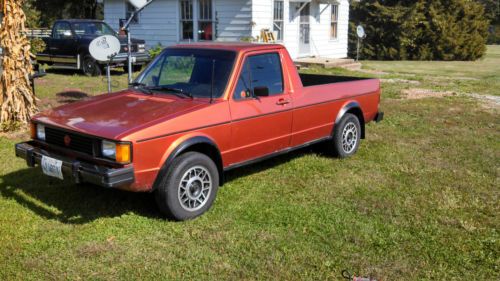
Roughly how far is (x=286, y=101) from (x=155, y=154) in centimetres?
195

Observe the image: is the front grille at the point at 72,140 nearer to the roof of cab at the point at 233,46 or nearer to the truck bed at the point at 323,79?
the roof of cab at the point at 233,46

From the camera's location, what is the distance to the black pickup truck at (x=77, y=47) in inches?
600

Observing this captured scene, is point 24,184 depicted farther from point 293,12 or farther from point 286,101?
point 293,12

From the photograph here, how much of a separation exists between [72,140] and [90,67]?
11.4m

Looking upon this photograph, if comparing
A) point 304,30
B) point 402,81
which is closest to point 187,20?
point 304,30

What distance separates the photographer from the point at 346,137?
275 inches

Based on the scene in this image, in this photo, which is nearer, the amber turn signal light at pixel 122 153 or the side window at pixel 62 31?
the amber turn signal light at pixel 122 153

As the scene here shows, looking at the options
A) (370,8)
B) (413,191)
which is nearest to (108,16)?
(370,8)

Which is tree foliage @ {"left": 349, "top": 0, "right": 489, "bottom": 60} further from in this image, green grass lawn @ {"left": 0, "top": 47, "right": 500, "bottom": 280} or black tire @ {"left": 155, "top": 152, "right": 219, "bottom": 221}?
black tire @ {"left": 155, "top": 152, "right": 219, "bottom": 221}

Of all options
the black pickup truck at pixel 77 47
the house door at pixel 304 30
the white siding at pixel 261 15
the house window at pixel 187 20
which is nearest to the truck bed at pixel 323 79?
the black pickup truck at pixel 77 47

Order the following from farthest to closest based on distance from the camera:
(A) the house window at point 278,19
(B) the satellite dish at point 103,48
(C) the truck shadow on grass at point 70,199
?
(A) the house window at point 278,19 < (B) the satellite dish at point 103,48 < (C) the truck shadow on grass at point 70,199

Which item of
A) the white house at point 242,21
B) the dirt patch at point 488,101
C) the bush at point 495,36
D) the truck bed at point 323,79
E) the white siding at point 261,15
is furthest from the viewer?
the bush at point 495,36

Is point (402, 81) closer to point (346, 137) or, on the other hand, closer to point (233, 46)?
point (346, 137)

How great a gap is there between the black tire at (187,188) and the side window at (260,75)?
Answer: 877 mm
